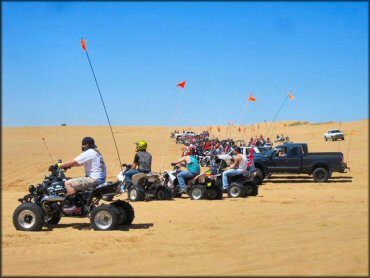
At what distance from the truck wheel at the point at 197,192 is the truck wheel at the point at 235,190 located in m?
1.24

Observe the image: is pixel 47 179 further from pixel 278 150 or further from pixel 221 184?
pixel 278 150

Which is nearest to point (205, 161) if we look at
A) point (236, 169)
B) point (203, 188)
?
point (236, 169)

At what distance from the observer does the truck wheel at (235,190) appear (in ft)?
51.2

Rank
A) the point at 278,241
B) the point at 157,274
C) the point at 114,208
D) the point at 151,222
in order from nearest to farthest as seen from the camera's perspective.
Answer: the point at 157,274, the point at 278,241, the point at 114,208, the point at 151,222

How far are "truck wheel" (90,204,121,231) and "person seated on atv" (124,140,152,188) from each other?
17.4 feet

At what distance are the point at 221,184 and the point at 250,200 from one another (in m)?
1.54

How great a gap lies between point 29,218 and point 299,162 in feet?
50.4

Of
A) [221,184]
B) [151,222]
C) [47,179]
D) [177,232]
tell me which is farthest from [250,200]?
[47,179]

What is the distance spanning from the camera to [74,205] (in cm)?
991

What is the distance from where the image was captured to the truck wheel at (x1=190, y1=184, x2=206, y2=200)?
14805 mm

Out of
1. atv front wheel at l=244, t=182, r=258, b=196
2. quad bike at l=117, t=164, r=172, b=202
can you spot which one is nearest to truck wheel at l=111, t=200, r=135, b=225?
quad bike at l=117, t=164, r=172, b=202

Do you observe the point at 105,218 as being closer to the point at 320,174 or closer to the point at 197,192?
the point at 197,192

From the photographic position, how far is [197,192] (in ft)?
49.0

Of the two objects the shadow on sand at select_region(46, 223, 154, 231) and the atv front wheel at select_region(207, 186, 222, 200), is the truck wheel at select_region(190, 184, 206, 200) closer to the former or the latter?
the atv front wheel at select_region(207, 186, 222, 200)
